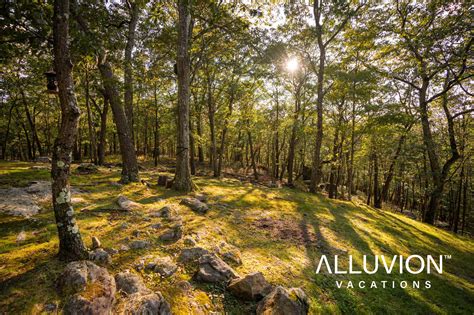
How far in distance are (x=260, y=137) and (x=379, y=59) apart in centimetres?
2201

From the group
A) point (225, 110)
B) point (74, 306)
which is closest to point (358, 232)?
point (74, 306)

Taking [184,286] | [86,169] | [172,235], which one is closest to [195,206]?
[172,235]

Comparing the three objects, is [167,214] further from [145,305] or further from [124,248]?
[145,305]

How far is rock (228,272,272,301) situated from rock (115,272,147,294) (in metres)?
1.48

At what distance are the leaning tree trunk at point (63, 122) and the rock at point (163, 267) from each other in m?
1.50

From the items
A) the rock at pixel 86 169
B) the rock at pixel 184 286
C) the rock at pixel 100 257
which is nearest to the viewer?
the rock at pixel 184 286

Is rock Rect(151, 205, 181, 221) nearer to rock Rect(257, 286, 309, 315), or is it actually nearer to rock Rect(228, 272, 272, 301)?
rock Rect(228, 272, 272, 301)

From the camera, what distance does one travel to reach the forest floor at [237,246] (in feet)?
10.3

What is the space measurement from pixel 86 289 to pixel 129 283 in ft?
1.88

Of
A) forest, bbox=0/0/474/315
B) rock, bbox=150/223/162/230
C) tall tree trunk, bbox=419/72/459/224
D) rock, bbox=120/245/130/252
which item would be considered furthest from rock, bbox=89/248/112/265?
tall tree trunk, bbox=419/72/459/224

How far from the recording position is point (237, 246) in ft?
17.5

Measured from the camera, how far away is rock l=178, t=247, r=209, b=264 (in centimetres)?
410

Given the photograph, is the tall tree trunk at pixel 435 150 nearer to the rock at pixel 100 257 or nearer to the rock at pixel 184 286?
the rock at pixel 184 286

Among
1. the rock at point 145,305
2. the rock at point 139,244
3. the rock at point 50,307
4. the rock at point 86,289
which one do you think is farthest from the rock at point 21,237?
the rock at point 145,305
